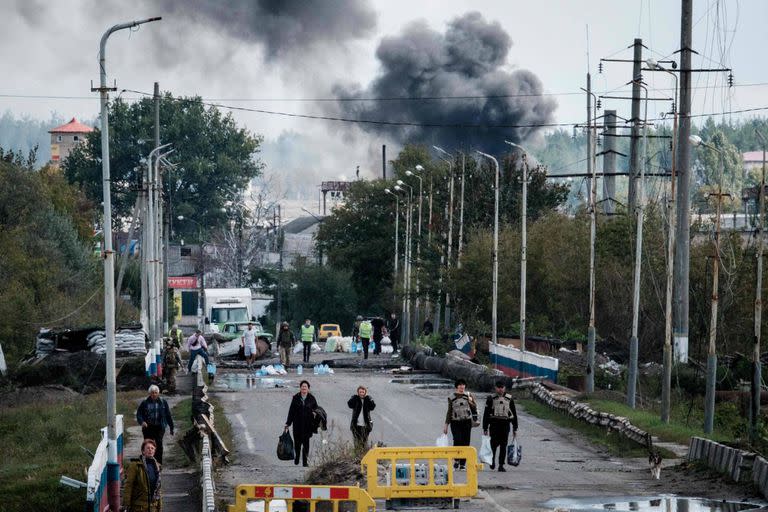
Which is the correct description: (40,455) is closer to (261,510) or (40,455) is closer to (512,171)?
→ (261,510)

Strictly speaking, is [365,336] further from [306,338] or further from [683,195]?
[683,195]

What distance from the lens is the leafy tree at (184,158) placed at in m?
130

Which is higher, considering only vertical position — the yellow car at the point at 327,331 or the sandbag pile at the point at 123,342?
the sandbag pile at the point at 123,342

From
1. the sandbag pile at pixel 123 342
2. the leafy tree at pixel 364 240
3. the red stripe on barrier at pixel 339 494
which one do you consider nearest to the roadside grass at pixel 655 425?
the red stripe on barrier at pixel 339 494

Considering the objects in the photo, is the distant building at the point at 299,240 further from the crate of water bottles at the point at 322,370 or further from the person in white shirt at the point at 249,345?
the crate of water bottles at the point at 322,370

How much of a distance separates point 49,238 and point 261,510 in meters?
57.5

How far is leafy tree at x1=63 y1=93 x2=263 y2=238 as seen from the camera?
130 metres

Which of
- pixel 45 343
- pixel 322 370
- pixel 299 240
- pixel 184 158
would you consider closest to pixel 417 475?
pixel 322 370

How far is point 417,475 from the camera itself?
67.2 feet

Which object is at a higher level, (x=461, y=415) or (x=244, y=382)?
(x=461, y=415)

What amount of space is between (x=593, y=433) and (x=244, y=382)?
1678 centimetres

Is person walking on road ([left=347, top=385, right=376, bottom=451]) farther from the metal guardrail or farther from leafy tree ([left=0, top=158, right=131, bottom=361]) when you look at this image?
leafy tree ([left=0, top=158, right=131, bottom=361])

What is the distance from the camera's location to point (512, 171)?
83938mm

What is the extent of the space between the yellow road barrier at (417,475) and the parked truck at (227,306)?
53.7m
